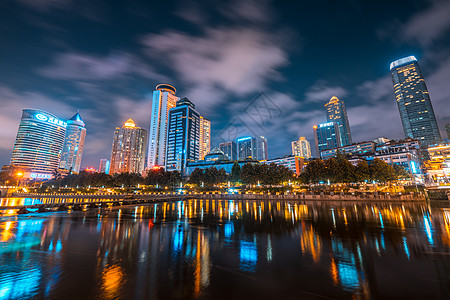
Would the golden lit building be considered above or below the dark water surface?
above

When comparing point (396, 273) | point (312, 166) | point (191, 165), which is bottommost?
point (396, 273)

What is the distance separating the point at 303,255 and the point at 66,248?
1471 centimetres

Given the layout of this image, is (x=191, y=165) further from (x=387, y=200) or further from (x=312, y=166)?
(x=387, y=200)

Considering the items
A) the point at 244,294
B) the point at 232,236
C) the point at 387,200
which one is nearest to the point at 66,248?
the point at 232,236

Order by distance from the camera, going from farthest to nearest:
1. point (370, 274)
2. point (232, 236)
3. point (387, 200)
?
point (387, 200), point (232, 236), point (370, 274)

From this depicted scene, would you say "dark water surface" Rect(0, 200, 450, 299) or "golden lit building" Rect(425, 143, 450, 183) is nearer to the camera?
"dark water surface" Rect(0, 200, 450, 299)

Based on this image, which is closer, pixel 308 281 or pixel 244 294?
pixel 244 294

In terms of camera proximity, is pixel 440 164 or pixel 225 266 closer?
pixel 225 266

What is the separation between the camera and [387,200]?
4938cm

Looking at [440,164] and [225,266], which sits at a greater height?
[440,164]

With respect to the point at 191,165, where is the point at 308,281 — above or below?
below

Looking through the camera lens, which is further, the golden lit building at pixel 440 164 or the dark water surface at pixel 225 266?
the golden lit building at pixel 440 164

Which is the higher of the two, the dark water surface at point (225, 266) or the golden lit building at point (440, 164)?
the golden lit building at point (440, 164)

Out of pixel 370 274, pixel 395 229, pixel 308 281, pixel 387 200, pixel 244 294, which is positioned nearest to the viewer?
pixel 244 294
